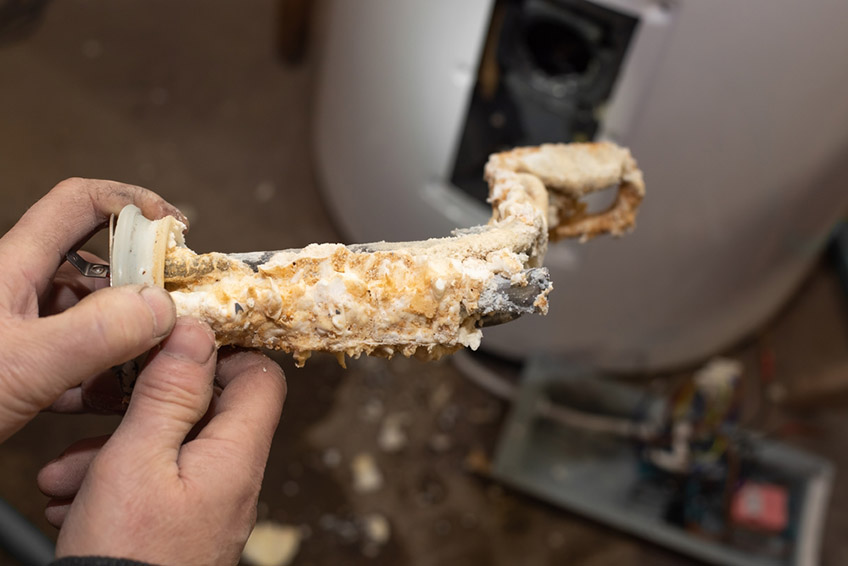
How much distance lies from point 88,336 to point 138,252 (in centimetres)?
7

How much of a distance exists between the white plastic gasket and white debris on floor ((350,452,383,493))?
793 mm

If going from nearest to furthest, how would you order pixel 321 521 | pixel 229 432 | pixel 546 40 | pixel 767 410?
pixel 229 432 < pixel 546 40 < pixel 321 521 < pixel 767 410

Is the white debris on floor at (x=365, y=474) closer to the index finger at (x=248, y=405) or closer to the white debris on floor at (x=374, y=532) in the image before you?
the white debris on floor at (x=374, y=532)

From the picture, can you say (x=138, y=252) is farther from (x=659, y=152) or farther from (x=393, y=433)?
(x=393, y=433)

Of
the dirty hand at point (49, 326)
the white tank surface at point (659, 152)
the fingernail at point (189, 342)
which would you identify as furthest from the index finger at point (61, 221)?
the white tank surface at point (659, 152)

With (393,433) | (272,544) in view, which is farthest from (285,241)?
(272,544)

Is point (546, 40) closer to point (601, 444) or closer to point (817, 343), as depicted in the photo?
point (601, 444)

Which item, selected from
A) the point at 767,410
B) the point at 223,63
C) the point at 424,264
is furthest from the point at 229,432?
the point at 223,63

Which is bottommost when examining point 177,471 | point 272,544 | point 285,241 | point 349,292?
point 272,544

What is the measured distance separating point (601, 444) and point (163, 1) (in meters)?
1.43

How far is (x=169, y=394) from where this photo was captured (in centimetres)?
46

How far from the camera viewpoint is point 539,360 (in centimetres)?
123

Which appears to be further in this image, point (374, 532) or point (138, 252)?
point (374, 532)

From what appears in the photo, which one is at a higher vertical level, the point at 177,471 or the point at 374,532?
the point at 177,471
